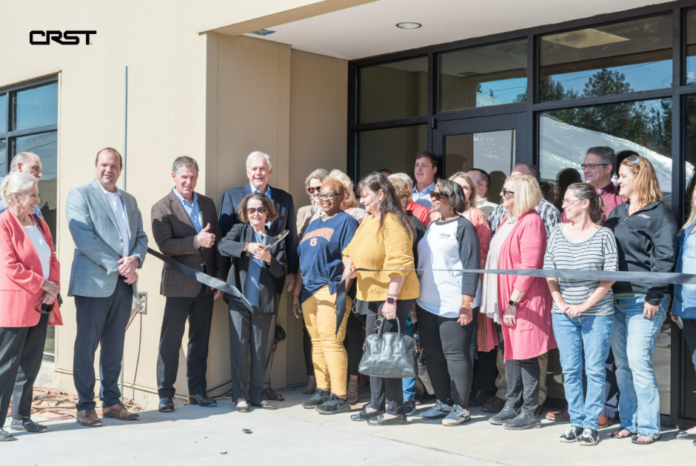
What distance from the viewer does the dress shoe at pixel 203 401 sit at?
6.20 metres

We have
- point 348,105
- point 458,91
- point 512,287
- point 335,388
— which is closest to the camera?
point 512,287

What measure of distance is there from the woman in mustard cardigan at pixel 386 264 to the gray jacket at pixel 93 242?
6.08ft

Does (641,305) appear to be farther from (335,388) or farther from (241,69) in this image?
(241,69)

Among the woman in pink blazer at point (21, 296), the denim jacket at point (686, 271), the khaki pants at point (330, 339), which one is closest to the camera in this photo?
the denim jacket at point (686, 271)

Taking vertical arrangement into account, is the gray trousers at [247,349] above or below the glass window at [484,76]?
below

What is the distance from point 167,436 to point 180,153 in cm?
261

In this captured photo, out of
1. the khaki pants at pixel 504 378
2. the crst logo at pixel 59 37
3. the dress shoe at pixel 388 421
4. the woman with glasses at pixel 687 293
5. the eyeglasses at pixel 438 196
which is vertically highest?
the crst logo at pixel 59 37

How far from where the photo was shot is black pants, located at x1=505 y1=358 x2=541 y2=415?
5293mm

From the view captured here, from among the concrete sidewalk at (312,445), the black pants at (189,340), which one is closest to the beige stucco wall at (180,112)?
the black pants at (189,340)

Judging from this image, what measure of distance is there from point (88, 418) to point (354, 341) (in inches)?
86.6

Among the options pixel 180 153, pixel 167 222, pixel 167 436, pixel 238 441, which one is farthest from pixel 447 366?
pixel 180 153

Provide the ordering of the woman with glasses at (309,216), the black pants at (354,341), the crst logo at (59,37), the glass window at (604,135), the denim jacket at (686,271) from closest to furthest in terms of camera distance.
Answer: the denim jacket at (686,271), the glass window at (604,135), the black pants at (354,341), the woman with glasses at (309,216), the crst logo at (59,37)

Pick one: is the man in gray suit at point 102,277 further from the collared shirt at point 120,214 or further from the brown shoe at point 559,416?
the brown shoe at point 559,416

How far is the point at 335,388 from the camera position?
19.2 feet
